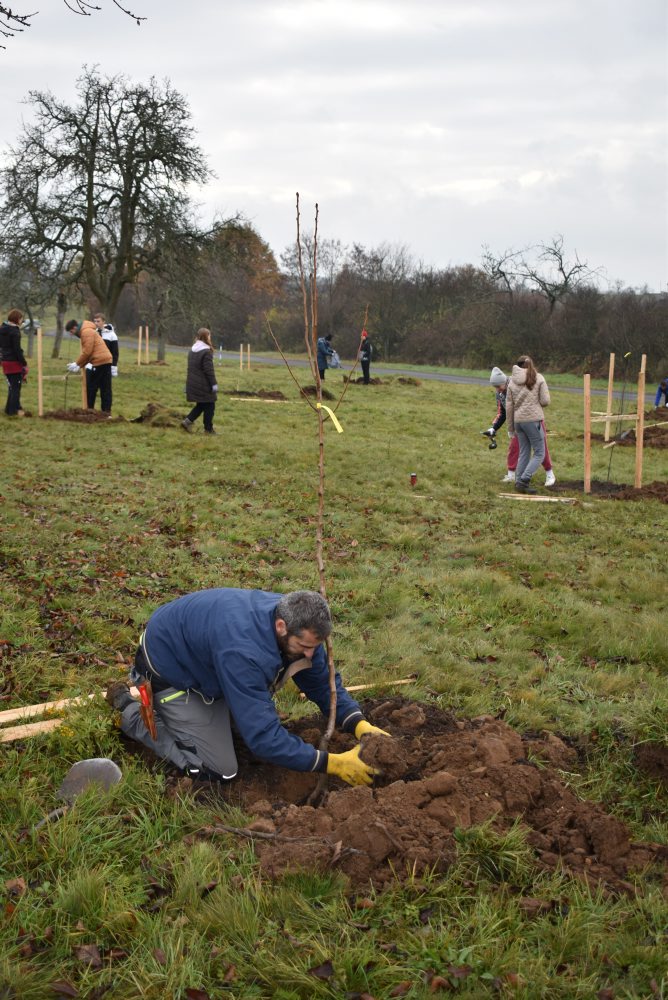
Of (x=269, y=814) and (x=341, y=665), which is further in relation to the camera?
(x=341, y=665)

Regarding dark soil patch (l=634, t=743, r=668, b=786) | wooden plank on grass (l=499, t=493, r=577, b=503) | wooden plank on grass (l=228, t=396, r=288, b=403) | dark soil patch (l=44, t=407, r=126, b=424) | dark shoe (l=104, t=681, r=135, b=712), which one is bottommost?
dark soil patch (l=634, t=743, r=668, b=786)

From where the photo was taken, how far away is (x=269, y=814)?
3498mm

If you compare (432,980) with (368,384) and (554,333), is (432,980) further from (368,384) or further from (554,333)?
(554,333)

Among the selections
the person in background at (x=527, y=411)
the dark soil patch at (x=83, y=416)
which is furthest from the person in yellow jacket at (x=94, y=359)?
the person in background at (x=527, y=411)

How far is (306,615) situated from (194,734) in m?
0.95

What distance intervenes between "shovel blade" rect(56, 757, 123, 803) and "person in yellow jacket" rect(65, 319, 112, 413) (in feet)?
37.4

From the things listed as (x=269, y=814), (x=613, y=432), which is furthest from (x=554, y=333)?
(x=269, y=814)

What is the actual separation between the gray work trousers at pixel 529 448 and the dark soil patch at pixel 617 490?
51 cm

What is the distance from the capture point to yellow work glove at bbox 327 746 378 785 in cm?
375

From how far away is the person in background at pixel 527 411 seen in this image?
1062cm

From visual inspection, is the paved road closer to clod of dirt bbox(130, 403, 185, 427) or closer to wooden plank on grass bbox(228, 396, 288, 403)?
wooden plank on grass bbox(228, 396, 288, 403)

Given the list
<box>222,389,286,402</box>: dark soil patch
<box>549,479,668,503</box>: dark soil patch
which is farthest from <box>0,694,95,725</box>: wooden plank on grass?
<box>222,389,286,402</box>: dark soil patch

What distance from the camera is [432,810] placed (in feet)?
11.1

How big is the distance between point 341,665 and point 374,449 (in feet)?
29.6
